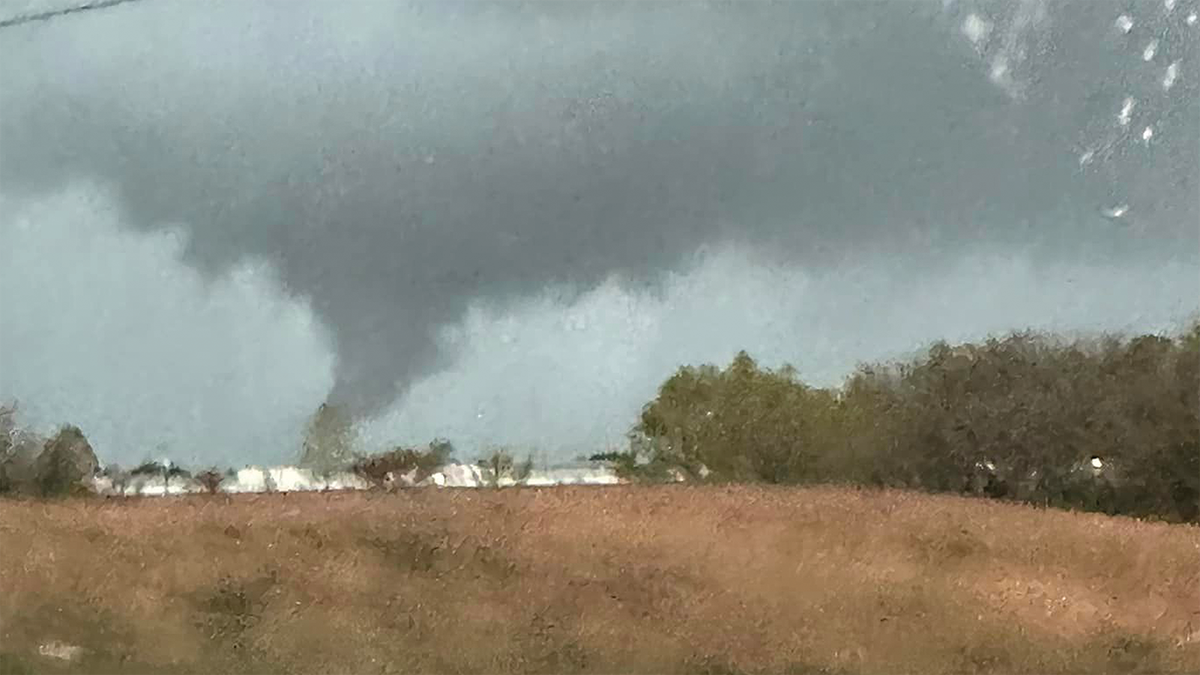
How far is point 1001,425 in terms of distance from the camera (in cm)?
1391

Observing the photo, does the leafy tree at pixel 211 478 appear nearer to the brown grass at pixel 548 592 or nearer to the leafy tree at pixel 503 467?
the brown grass at pixel 548 592

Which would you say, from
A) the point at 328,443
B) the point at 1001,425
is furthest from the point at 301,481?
the point at 1001,425

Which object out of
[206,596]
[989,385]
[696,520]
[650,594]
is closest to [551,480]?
[696,520]

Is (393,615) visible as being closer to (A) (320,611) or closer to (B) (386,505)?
(A) (320,611)

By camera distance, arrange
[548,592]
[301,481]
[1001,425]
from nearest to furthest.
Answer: [548,592] → [301,481] → [1001,425]

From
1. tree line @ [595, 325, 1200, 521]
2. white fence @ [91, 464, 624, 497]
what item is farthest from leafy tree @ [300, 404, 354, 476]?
tree line @ [595, 325, 1200, 521]

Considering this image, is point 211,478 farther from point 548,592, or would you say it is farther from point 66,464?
point 548,592

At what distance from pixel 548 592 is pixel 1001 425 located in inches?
288

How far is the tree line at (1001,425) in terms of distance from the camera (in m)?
13.1

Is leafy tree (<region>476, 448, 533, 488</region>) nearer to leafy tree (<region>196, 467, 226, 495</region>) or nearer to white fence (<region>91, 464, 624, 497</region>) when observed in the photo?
white fence (<region>91, 464, 624, 497</region>)

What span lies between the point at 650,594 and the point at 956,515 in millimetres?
3003

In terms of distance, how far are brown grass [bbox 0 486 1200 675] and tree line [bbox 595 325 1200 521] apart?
12.2ft

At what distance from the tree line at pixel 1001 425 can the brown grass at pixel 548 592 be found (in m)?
3.73

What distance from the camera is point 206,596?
760 cm
